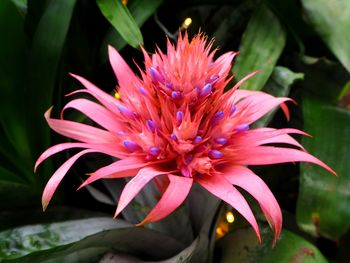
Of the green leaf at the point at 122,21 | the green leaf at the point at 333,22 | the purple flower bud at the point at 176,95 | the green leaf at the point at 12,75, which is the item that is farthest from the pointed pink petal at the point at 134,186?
the green leaf at the point at 333,22

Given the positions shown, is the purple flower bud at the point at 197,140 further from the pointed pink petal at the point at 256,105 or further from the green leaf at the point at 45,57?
the green leaf at the point at 45,57

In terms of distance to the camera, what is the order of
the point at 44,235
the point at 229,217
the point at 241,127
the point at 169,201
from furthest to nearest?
the point at 229,217 < the point at 44,235 < the point at 241,127 < the point at 169,201

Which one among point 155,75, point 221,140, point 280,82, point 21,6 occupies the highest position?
point 21,6

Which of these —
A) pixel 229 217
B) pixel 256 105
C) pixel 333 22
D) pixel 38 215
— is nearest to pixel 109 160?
pixel 38 215

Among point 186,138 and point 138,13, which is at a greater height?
point 138,13

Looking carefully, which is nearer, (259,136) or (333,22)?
(259,136)

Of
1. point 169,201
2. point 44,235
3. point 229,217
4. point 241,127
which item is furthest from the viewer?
point 229,217

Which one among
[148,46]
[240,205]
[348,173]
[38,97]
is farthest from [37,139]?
[348,173]

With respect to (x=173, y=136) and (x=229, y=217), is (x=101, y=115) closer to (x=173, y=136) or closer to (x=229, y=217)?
(x=173, y=136)
